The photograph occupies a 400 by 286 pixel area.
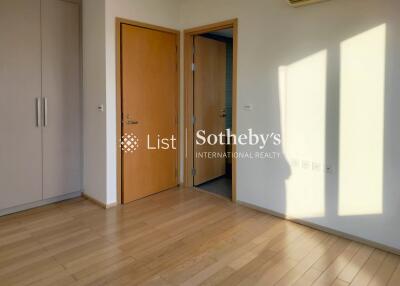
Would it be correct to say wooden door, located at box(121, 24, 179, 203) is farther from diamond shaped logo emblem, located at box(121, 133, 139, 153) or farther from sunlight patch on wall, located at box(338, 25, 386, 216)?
sunlight patch on wall, located at box(338, 25, 386, 216)

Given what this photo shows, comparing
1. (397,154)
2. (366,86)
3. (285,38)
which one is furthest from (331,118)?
(285,38)

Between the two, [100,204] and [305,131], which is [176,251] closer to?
[100,204]

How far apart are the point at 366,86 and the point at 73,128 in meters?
3.03

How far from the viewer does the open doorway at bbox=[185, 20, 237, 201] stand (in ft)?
13.6

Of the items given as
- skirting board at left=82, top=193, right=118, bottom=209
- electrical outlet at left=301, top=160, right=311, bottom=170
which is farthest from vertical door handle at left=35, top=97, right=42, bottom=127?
electrical outlet at left=301, top=160, right=311, bottom=170

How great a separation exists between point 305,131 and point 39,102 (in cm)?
271

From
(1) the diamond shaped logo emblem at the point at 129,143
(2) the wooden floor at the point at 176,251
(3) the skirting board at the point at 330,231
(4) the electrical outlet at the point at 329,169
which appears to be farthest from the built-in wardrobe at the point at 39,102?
(4) the electrical outlet at the point at 329,169

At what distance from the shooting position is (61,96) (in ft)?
11.7

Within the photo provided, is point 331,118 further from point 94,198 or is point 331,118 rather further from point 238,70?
point 94,198

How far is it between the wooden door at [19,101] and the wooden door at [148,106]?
2.93 feet

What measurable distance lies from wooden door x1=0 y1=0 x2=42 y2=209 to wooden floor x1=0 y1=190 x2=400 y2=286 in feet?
1.06

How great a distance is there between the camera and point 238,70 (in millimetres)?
3490

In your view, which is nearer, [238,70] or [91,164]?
[238,70]

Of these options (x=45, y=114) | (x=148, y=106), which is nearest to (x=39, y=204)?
(x=45, y=114)
